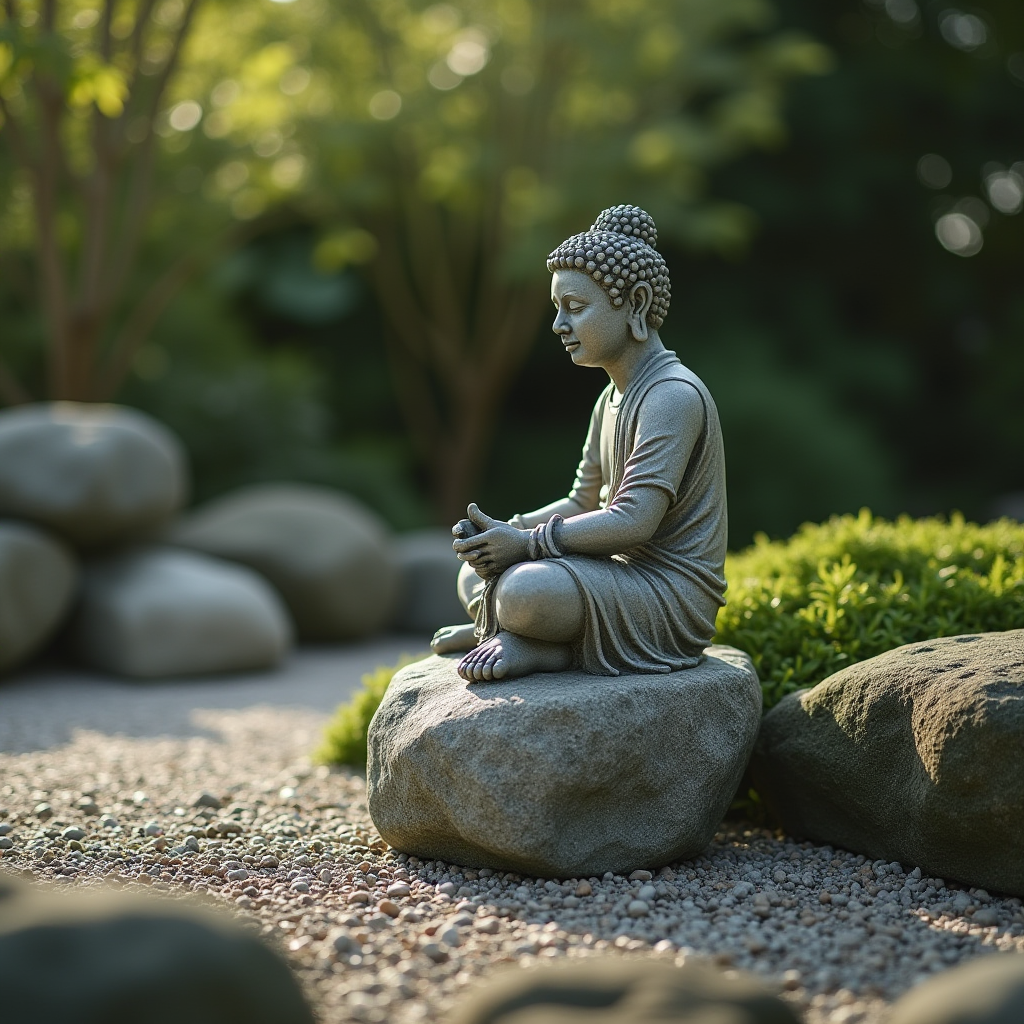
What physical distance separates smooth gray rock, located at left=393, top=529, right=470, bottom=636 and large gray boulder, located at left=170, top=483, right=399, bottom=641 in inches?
21.1

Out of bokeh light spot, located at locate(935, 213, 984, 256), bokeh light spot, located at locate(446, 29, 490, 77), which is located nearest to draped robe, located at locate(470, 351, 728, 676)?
bokeh light spot, located at locate(446, 29, 490, 77)

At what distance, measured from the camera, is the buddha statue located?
391 cm

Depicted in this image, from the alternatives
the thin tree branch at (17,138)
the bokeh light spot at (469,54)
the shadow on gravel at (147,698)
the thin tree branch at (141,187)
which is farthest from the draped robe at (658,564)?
the bokeh light spot at (469,54)

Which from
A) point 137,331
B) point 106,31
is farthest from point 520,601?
point 137,331

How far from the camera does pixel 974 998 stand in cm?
235

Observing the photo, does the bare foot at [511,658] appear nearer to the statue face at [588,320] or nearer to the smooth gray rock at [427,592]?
the statue face at [588,320]

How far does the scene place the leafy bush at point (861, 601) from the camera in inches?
191

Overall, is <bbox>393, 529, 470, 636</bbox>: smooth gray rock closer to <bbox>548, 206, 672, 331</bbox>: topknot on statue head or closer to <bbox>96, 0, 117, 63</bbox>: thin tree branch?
<bbox>96, 0, 117, 63</bbox>: thin tree branch

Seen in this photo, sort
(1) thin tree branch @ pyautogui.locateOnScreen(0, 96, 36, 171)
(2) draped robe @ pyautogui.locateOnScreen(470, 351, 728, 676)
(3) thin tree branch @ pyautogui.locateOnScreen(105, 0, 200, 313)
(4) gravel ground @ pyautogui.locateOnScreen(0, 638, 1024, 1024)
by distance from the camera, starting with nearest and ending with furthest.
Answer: (4) gravel ground @ pyautogui.locateOnScreen(0, 638, 1024, 1024), (2) draped robe @ pyautogui.locateOnScreen(470, 351, 728, 676), (1) thin tree branch @ pyautogui.locateOnScreen(0, 96, 36, 171), (3) thin tree branch @ pyautogui.locateOnScreen(105, 0, 200, 313)

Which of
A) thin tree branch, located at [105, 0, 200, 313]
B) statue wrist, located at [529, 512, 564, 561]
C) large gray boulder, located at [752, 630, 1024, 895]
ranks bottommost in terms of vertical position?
large gray boulder, located at [752, 630, 1024, 895]

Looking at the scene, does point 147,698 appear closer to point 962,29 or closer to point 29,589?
point 29,589

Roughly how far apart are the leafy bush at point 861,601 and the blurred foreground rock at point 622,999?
2.39m

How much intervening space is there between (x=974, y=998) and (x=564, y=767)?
1.48 meters

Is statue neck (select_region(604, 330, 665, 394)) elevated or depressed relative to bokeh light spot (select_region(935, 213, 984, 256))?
depressed
